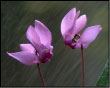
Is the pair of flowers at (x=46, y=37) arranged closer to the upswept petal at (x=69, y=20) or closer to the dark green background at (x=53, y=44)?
the upswept petal at (x=69, y=20)

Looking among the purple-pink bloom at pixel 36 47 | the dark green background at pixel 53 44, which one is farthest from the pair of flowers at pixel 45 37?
the dark green background at pixel 53 44

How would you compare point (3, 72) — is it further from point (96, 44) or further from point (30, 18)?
point (96, 44)

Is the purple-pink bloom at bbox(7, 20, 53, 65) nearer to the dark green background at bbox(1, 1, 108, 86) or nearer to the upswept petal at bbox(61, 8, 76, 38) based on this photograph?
the upswept petal at bbox(61, 8, 76, 38)

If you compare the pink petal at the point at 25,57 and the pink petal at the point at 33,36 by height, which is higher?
the pink petal at the point at 33,36

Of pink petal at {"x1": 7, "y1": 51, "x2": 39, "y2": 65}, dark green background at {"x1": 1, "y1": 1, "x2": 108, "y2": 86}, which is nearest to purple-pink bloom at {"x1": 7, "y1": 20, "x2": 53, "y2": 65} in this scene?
pink petal at {"x1": 7, "y1": 51, "x2": 39, "y2": 65}

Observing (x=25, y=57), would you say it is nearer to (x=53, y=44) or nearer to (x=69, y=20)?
(x=69, y=20)

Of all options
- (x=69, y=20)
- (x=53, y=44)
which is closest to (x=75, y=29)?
(x=69, y=20)

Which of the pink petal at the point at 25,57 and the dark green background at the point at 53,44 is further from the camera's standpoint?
the dark green background at the point at 53,44
